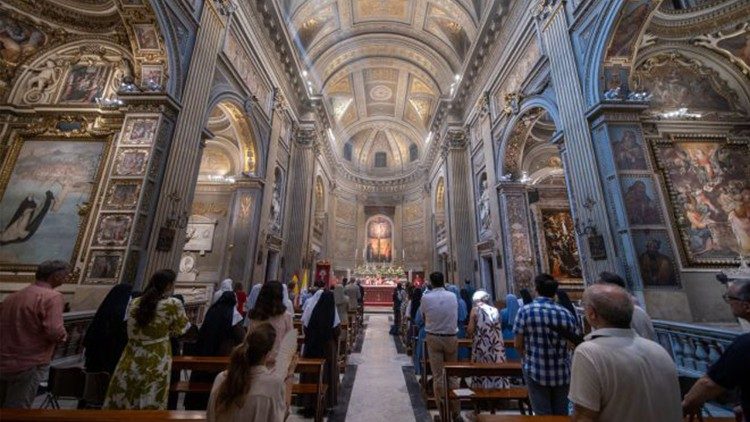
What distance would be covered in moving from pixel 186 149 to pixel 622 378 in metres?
7.26

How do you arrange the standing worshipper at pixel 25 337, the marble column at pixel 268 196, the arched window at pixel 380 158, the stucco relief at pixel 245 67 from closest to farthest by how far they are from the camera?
the standing worshipper at pixel 25 337 → the stucco relief at pixel 245 67 → the marble column at pixel 268 196 → the arched window at pixel 380 158

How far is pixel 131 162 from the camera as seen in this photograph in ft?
18.0

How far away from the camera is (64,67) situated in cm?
660

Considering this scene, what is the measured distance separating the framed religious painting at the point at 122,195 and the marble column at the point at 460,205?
36.2 ft

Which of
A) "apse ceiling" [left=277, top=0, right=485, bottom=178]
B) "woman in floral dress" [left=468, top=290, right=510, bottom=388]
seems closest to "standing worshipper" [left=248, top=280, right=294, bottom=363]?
"woman in floral dress" [left=468, top=290, right=510, bottom=388]

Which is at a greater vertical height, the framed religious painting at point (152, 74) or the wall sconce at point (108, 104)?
the framed religious painting at point (152, 74)

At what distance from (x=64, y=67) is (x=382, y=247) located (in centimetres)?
1904

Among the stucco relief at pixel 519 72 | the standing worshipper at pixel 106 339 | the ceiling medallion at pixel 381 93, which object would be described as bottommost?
the standing worshipper at pixel 106 339

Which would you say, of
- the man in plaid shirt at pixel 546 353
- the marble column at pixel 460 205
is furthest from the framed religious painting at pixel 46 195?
the marble column at pixel 460 205

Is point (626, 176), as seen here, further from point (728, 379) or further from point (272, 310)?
point (272, 310)

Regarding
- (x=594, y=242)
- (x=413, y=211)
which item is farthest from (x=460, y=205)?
(x=413, y=211)

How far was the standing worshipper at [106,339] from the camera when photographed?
283cm

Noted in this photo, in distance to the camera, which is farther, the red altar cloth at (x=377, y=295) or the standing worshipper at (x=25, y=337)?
the red altar cloth at (x=377, y=295)

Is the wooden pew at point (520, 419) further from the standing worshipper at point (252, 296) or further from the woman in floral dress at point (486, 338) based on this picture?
the standing worshipper at point (252, 296)
